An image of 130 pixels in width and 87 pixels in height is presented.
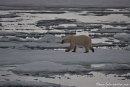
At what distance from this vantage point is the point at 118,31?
17125mm

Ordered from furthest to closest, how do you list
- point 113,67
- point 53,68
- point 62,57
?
point 62,57 < point 113,67 < point 53,68

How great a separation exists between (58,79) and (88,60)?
2.08m

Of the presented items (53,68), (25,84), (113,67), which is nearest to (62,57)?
(53,68)

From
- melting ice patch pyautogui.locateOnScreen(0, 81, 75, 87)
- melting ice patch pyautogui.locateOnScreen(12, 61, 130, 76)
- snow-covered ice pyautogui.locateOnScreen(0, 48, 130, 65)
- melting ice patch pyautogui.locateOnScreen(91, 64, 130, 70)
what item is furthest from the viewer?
snow-covered ice pyautogui.locateOnScreen(0, 48, 130, 65)

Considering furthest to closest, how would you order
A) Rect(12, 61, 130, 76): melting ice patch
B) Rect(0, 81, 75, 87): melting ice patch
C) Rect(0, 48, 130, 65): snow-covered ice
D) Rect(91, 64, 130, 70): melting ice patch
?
Rect(0, 48, 130, 65): snow-covered ice, Rect(91, 64, 130, 70): melting ice patch, Rect(12, 61, 130, 76): melting ice patch, Rect(0, 81, 75, 87): melting ice patch

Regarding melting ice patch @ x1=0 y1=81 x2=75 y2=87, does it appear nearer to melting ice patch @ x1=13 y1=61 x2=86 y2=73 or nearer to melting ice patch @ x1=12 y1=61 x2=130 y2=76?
melting ice patch @ x1=12 y1=61 x2=130 y2=76

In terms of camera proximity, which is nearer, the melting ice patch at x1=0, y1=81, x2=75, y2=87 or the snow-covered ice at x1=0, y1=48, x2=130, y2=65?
the melting ice patch at x1=0, y1=81, x2=75, y2=87

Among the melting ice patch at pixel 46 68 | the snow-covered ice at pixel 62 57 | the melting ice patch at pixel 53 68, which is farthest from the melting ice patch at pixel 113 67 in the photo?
the snow-covered ice at pixel 62 57

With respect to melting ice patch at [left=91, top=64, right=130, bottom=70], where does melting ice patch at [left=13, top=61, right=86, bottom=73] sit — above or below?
above

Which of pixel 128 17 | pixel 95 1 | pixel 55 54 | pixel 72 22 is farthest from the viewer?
pixel 95 1

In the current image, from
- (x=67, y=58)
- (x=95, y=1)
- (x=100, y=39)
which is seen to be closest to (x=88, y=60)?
(x=67, y=58)

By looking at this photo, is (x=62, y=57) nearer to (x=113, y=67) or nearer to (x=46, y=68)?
(x=46, y=68)

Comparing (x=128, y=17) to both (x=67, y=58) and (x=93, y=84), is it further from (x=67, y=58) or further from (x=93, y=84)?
(x=93, y=84)

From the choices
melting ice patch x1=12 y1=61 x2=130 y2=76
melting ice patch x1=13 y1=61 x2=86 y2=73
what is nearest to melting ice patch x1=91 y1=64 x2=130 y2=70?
melting ice patch x1=12 y1=61 x2=130 y2=76
